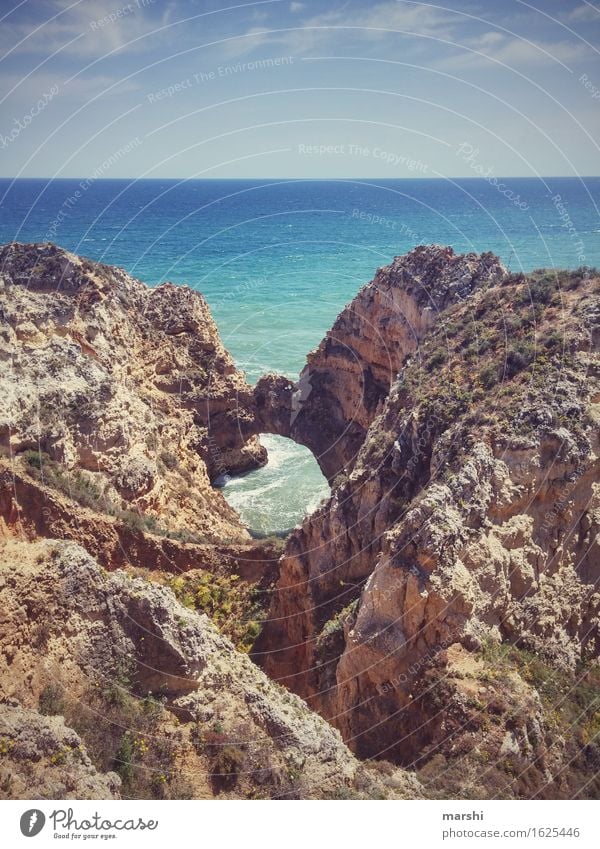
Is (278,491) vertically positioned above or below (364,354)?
below

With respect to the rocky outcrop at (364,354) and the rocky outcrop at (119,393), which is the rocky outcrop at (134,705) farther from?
the rocky outcrop at (364,354)

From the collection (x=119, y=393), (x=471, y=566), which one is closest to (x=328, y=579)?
(x=471, y=566)

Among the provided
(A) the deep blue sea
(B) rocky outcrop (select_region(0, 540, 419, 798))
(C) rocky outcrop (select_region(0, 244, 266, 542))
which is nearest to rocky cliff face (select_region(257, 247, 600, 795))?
(B) rocky outcrop (select_region(0, 540, 419, 798))

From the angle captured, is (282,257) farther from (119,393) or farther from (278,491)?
(119,393)

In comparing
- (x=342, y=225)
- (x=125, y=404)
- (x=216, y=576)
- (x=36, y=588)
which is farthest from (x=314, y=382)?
(x=342, y=225)

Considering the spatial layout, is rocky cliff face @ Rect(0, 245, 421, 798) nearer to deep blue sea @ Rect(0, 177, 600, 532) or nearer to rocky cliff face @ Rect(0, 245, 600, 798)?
rocky cliff face @ Rect(0, 245, 600, 798)

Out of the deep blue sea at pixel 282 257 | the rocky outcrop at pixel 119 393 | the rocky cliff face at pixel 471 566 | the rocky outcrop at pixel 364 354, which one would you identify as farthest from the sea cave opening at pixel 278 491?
the rocky cliff face at pixel 471 566
